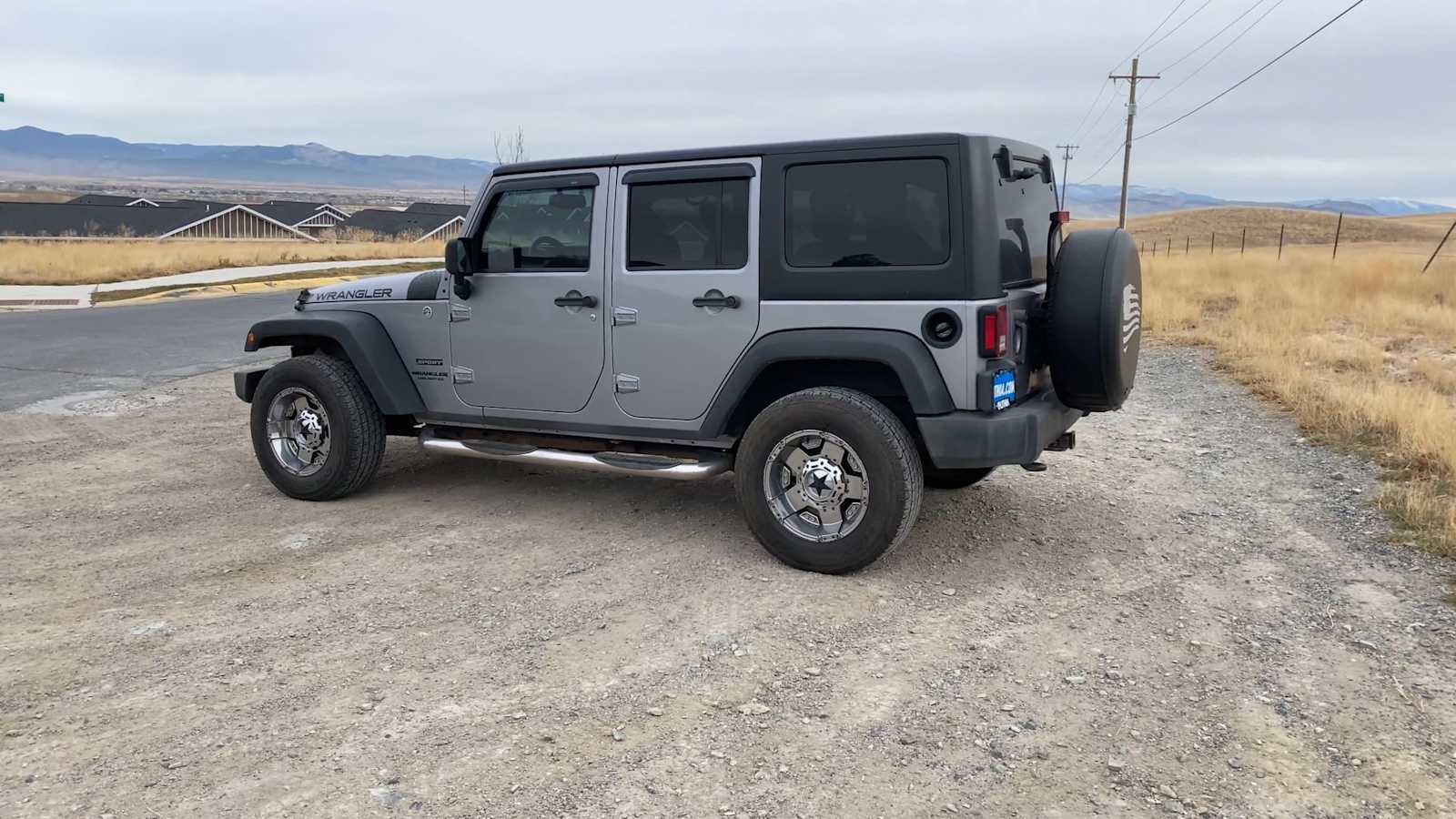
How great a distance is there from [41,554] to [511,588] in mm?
2528

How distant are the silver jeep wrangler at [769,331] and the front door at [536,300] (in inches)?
0.5

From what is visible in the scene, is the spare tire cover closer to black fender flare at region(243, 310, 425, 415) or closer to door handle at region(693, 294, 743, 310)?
door handle at region(693, 294, 743, 310)

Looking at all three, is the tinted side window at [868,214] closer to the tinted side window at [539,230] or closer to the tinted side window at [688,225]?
the tinted side window at [688,225]

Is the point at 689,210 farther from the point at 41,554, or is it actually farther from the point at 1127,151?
the point at 1127,151

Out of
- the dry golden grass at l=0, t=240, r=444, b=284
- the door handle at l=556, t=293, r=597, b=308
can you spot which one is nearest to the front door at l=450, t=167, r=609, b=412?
the door handle at l=556, t=293, r=597, b=308

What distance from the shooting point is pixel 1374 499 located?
627 centimetres

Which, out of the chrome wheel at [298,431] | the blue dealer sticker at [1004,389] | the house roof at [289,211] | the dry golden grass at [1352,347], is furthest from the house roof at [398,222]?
the blue dealer sticker at [1004,389]

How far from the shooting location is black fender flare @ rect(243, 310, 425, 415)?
6.21 m

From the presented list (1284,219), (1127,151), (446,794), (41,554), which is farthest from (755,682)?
(1284,219)

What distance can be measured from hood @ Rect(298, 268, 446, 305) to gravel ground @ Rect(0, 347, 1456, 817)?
1.22m

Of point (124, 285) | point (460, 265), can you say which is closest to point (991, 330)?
point (460, 265)

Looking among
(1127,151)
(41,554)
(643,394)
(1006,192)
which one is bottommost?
(41,554)

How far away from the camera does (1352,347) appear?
42.1 feet

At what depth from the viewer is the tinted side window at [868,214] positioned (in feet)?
15.8
